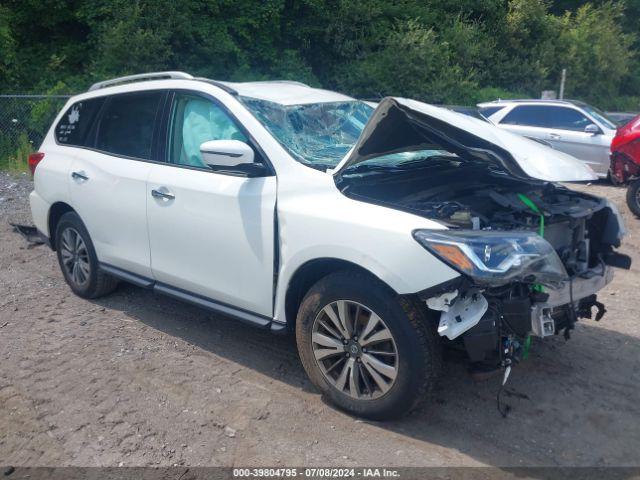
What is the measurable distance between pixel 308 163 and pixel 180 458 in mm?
1865

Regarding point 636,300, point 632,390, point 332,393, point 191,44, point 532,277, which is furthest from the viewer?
point 191,44

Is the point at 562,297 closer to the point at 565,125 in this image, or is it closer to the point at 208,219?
the point at 208,219

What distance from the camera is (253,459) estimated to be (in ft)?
11.4

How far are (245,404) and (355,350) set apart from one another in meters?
0.82

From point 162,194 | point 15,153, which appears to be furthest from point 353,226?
point 15,153

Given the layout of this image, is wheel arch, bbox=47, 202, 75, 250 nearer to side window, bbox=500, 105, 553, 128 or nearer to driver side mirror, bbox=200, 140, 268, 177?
driver side mirror, bbox=200, 140, 268, 177

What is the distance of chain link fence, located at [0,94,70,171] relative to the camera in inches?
516

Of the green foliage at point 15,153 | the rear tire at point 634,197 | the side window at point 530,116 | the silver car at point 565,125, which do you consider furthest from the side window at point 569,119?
the green foliage at point 15,153

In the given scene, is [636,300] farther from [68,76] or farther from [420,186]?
[68,76]

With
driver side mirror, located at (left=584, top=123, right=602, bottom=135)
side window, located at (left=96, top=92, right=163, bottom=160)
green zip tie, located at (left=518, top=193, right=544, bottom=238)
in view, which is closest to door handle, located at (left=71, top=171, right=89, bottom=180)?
side window, located at (left=96, top=92, right=163, bottom=160)

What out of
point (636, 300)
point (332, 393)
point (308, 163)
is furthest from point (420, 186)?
point (636, 300)

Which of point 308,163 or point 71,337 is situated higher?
point 308,163

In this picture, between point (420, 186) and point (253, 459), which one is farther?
point (420, 186)

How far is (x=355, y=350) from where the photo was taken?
3.75 m
